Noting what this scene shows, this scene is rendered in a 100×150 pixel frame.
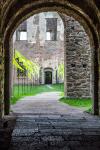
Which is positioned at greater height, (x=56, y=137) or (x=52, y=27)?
(x=52, y=27)

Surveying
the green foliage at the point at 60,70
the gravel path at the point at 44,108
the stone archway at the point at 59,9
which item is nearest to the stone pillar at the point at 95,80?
the stone archway at the point at 59,9

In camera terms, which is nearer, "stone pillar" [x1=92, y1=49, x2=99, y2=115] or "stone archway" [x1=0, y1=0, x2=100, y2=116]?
"stone archway" [x1=0, y1=0, x2=100, y2=116]

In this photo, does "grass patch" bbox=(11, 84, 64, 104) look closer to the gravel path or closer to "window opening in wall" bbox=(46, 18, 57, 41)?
the gravel path

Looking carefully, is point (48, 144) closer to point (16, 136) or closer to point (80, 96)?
point (16, 136)

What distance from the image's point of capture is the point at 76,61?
14461 mm

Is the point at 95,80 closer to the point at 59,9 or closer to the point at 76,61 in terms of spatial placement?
the point at 59,9

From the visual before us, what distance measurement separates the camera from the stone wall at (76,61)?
14.4m

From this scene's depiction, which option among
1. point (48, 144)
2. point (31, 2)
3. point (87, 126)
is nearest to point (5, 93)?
point (31, 2)

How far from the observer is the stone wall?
14406mm

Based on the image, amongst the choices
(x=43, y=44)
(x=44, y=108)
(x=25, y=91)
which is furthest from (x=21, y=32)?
(x=44, y=108)

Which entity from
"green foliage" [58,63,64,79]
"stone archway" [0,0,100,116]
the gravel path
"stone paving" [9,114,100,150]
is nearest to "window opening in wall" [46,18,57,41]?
"green foliage" [58,63,64,79]

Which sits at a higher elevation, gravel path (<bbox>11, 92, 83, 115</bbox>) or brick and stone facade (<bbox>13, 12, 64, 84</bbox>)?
brick and stone facade (<bbox>13, 12, 64, 84</bbox>)

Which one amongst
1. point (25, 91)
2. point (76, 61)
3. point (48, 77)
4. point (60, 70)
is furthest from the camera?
point (48, 77)

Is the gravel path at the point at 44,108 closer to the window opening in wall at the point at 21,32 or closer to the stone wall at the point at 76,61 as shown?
the stone wall at the point at 76,61
